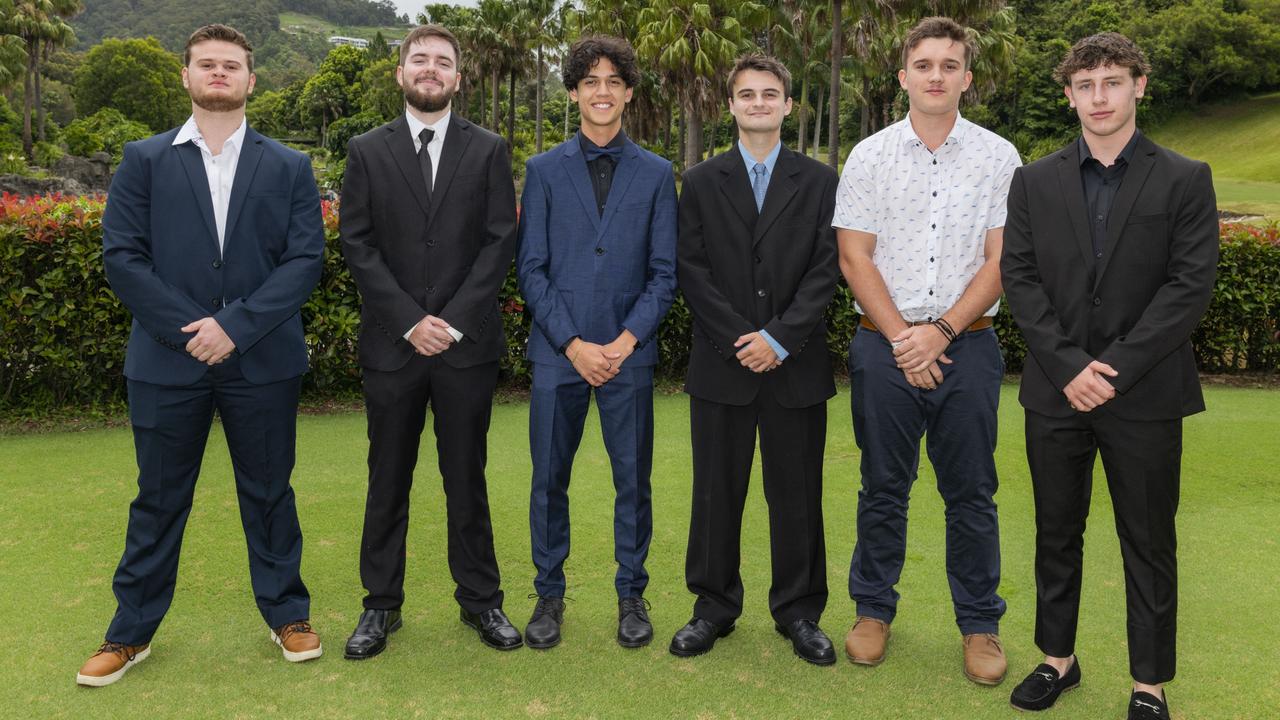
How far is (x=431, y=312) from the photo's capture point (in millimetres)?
3846

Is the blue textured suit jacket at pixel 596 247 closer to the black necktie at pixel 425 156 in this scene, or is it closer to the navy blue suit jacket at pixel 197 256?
the black necktie at pixel 425 156

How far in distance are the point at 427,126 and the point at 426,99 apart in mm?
129

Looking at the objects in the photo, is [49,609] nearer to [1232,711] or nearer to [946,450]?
[946,450]

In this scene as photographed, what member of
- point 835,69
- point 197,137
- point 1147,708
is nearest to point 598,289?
A: point 197,137

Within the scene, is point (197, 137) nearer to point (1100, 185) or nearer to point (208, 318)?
point (208, 318)

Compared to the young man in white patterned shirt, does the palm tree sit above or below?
above

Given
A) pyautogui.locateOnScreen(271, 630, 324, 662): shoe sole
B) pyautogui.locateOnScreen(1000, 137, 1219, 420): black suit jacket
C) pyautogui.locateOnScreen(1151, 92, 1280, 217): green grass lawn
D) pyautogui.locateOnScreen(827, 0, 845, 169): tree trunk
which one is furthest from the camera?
pyautogui.locateOnScreen(1151, 92, 1280, 217): green grass lawn

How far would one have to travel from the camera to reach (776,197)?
380 cm

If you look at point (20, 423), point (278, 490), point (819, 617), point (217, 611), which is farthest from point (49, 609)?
point (20, 423)

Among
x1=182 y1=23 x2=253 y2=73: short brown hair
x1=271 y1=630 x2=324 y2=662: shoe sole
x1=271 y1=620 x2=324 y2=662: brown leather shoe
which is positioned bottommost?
x1=271 y1=630 x2=324 y2=662: shoe sole

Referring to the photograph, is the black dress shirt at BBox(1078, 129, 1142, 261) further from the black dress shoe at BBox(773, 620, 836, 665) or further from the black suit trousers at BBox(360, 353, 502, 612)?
the black suit trousers at BBox(360, 353, 502, 612)

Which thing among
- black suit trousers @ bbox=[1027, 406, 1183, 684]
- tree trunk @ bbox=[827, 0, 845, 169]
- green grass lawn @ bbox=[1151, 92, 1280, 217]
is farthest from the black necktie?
green grass lawn @ bbox=[1151, 92, 1280, 217]

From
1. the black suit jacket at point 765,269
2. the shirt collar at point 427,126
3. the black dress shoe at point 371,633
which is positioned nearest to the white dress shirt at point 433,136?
the shirt collar at point 427,126

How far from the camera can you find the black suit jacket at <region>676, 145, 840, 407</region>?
12.5 feet
